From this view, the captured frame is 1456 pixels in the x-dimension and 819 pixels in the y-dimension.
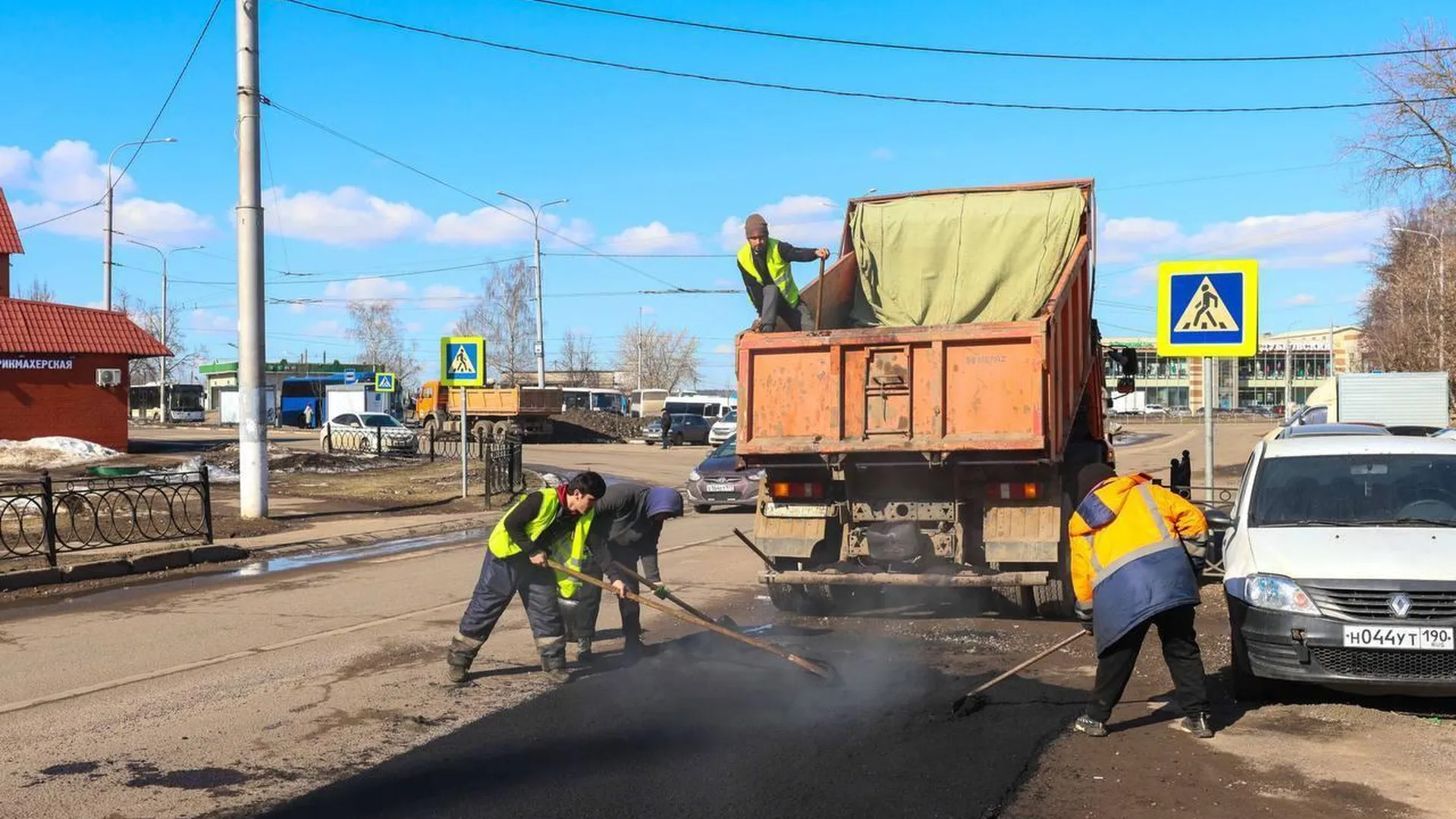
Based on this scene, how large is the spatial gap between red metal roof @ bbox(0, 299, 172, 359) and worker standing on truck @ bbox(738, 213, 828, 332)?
2905 cm

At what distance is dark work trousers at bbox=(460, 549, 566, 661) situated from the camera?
7.40 m

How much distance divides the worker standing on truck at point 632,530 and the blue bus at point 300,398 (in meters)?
66.4

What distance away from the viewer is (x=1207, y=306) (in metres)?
11.0

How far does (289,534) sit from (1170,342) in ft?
37.8

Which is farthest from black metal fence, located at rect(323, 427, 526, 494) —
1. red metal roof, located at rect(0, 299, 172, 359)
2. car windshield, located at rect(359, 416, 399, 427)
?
red metal roof, located at rect(0, 299, 172, 359)

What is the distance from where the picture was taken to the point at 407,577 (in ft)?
41.7

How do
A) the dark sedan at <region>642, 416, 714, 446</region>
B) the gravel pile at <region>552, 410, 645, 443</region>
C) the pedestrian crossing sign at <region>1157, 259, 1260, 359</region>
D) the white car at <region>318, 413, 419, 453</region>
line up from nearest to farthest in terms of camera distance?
1. the pedestrian crossing sign at <region>1157, 259, 1260, 359</region>
2. the white car at <region>318, 413, 419, 453</region>
3. the dark sedan at <region>642, 416, 714, 446</region>
4. the gravel pile at <region>552, 410, 645, 443</region>

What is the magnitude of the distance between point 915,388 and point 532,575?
3.07m

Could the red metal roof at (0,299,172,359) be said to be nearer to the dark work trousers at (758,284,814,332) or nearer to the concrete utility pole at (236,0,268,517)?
the concrete utility pole at (236,0,268,517)

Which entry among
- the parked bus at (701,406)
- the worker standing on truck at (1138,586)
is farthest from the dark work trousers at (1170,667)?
the parked bus at (701,406)

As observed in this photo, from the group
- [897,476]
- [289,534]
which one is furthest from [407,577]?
[897,476]

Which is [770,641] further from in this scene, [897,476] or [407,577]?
[407,577]

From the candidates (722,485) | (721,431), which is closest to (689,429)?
(721,431)

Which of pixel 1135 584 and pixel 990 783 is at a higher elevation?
pixel 1135 584
